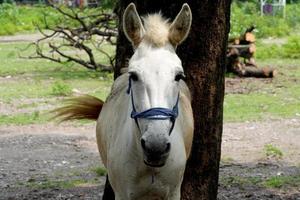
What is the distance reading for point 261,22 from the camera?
26.2 metres

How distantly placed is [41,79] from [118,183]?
11.2 m

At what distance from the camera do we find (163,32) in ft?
15.1

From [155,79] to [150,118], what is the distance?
264mm

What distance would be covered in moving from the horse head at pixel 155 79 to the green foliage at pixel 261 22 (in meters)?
17.1

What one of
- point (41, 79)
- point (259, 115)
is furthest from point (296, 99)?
point (41, 79)

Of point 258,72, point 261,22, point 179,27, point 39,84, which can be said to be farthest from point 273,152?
point 261,22

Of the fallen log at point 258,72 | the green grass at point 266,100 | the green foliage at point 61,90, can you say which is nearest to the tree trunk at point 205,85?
the green grass at point 266,100

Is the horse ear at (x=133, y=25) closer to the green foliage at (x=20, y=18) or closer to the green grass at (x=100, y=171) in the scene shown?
the green grass at (x=100, y=171)

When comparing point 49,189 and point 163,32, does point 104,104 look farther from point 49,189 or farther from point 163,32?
point 49,189

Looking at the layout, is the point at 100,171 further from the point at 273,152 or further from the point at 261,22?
the point at 261,22

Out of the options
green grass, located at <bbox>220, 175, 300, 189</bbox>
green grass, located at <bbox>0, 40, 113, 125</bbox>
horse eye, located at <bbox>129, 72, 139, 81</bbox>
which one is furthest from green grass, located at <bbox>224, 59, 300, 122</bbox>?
horse eye, located at <bbox>129, 72, 139, 81</bbox>

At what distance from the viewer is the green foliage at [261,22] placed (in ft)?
78.2

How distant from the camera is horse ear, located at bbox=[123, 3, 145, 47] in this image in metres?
4.52

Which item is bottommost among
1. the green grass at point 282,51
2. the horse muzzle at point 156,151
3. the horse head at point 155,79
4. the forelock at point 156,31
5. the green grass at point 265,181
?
the green grass at point 282,51
